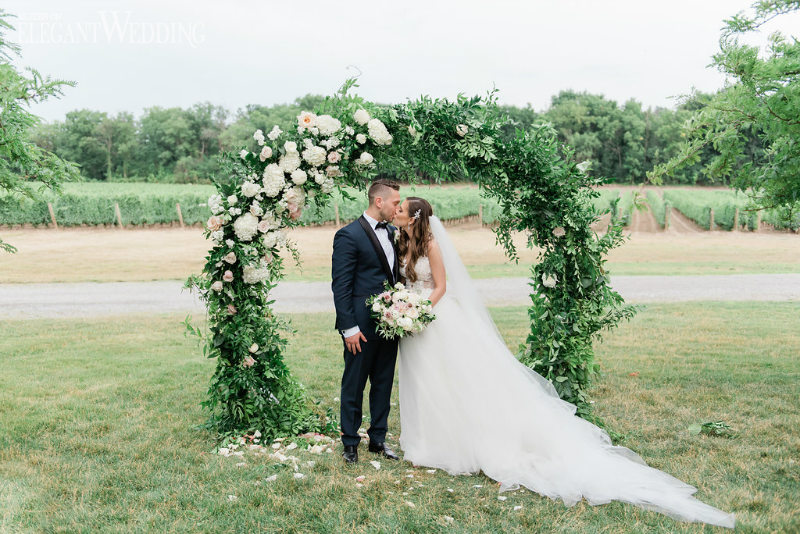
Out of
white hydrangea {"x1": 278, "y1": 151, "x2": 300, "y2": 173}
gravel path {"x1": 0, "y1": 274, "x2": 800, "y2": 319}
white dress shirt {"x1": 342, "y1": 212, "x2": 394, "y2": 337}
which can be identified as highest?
white hydrangea {"x1": 278, "y1": 151, "x2": 300, "y2": 173}

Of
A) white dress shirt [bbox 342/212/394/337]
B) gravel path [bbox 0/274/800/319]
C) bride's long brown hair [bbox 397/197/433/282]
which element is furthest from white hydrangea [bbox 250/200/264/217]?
gravel path [bbox 0/274/800/319]

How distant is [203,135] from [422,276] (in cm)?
6627

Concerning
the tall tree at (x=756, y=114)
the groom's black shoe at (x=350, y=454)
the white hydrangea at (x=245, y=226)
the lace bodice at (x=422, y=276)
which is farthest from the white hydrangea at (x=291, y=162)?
the tall tree at (x=756, y=114)

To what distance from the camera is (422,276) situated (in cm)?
542

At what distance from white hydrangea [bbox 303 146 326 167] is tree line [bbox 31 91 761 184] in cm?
5155

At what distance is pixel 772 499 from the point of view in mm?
4430

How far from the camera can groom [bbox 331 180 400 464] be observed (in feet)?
16.5

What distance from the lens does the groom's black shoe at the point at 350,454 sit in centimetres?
518

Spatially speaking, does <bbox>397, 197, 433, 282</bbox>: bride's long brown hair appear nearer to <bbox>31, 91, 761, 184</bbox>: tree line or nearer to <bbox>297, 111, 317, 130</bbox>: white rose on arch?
<bbox>297, 111, 317, 130</bbox>: white rose on arch

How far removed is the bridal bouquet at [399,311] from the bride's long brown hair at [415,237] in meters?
0.34

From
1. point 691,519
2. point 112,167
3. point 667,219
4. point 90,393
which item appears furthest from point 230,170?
point 112,167

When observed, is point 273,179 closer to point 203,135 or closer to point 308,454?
point 308,454

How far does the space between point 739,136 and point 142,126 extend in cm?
7220

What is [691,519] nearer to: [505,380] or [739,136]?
[505,380]
